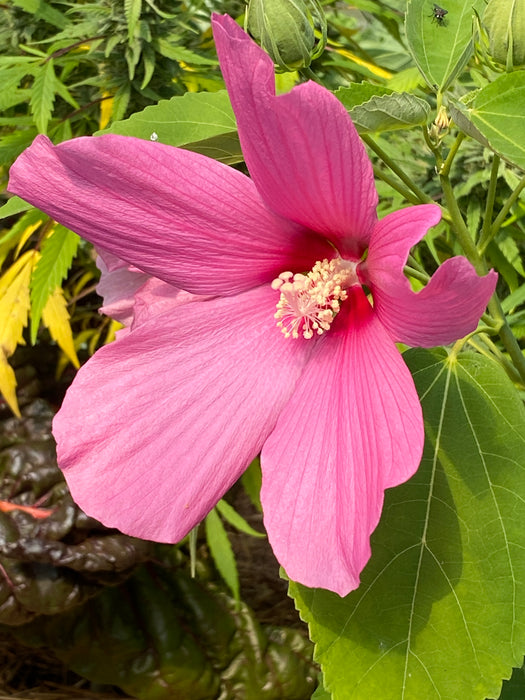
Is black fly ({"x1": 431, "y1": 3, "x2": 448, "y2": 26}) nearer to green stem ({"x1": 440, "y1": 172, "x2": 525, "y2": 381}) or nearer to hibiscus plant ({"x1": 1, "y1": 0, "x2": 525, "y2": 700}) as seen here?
hibiscus plant ({"x1": 1, "y1": 0, "x2": 525, "y2": 700})

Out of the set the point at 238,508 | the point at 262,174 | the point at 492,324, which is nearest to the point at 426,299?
the point at 262,174

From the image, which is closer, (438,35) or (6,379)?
(438,35)

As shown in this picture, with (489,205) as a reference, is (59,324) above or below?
below

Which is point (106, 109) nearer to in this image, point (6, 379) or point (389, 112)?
point (6, 379)

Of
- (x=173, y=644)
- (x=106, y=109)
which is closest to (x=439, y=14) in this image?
(x=106, y=109)

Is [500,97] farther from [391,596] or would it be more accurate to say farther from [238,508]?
[238,508]

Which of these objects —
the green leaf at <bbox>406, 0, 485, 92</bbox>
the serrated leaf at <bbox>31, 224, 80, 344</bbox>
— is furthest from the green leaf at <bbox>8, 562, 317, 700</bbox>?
the green leaf at <bbox>406, 0, 485, 92</bbox>

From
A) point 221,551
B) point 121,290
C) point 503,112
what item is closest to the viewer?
point 503,112
